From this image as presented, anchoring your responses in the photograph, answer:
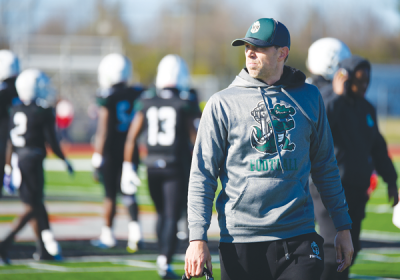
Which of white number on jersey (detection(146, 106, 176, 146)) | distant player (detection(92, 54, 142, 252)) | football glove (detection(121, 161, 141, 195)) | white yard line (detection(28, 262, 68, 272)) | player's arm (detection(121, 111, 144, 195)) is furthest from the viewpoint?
distant player (detection(92, 54, 142, 252))

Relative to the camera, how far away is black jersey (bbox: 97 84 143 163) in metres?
6.86

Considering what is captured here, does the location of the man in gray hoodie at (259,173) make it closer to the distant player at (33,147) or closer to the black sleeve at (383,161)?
the black sleeve at (383,161)

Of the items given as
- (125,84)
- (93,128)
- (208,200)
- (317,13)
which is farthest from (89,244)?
(317,13)

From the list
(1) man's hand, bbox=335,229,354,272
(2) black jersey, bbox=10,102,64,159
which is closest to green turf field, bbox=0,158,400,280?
(2) black jersey, bbox=10,102,64,159

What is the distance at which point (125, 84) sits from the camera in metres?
7.11

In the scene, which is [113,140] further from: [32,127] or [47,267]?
[47,267]

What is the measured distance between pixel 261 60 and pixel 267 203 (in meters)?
0.75

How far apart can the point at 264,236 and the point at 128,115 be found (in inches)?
173

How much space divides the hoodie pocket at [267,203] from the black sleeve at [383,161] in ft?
5.73

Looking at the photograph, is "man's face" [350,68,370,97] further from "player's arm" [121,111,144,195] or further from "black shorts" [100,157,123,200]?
"black shorts" [100,157,123,200]

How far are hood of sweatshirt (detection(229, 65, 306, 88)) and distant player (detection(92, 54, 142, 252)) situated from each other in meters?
3.90

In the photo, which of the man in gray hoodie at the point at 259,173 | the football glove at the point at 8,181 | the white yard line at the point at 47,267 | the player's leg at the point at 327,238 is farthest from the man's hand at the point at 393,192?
the football glove at the point at 8,181

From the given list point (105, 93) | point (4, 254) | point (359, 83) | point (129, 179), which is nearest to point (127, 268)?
point (129, 179)

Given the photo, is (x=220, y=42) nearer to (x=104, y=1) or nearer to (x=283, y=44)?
(x=104, y=1)
